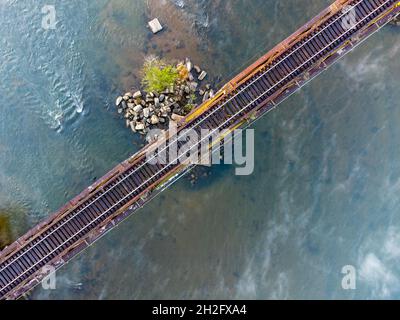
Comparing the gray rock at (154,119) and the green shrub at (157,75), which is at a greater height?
the green shrub at (157,75)

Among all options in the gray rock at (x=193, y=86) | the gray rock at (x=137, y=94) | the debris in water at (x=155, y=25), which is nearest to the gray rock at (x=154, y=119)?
the gray rock at (x=137, y=94)

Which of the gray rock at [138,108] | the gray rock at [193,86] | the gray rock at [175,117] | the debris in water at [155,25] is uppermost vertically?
the debris in water at [155,25]

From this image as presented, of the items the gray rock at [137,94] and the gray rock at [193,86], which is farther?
the gray rock at [193,86]

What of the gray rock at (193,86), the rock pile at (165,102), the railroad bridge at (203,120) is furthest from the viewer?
the gray rock at (193,86)

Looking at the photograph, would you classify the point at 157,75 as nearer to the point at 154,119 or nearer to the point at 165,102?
the point at 165,102

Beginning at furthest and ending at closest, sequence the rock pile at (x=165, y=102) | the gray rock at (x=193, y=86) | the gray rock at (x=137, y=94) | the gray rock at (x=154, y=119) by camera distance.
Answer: the gray rock at (x=193, y=86) → the gray rock at (x=137, y=94) → the rock pile at (x=165, y=102) → the gray rock at (x=154, y=119)

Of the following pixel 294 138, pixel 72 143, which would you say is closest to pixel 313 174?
pixel 294 138

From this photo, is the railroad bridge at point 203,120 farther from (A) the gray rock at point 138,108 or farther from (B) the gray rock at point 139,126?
(A) the gray rock at point 138,108

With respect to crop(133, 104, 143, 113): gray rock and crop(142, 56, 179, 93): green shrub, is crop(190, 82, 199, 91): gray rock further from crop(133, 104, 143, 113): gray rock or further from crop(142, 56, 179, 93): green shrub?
crop(133, 104, 143, 113): gray rock
